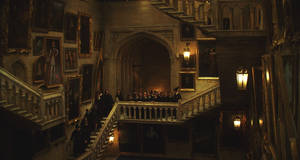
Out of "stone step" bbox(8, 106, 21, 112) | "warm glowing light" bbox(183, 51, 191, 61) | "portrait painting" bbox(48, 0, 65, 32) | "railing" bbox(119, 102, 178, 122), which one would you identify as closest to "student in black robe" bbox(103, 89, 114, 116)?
"railing" bbox(119, 102, 178, 122)

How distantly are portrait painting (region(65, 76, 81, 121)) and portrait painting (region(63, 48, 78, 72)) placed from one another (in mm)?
418

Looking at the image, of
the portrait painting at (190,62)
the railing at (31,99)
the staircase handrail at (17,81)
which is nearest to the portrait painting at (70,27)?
the railing at (31,99)

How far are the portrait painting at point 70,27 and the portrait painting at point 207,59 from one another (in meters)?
6.43

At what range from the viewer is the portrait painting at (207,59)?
1449 centimetres

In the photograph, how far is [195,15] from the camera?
8.39 metres

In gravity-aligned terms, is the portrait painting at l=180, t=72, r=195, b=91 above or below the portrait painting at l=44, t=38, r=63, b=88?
below

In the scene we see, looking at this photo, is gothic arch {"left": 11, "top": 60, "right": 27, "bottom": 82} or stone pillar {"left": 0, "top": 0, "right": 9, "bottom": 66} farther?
gothic arch {"left": 11, "top": 60, "right": 27, "bottom": 82}

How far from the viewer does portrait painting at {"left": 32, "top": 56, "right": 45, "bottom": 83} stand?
986cm

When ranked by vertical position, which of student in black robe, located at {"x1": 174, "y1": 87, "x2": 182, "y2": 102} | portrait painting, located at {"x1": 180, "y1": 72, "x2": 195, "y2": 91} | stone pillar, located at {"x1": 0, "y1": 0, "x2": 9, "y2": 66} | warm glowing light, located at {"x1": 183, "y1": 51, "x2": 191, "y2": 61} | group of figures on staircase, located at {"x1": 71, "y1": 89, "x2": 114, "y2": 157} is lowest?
group of figures on staircase, located at {"x1": 71, "y1": 89, "x2": 114, "y2": 157}

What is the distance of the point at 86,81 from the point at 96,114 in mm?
1699

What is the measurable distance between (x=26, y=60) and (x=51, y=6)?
2434 millimetres

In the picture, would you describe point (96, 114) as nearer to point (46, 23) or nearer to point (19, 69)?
point (19, 69)

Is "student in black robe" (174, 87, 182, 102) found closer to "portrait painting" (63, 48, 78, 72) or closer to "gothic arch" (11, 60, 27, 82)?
"portrait painting" (63, 48, 78, 72)

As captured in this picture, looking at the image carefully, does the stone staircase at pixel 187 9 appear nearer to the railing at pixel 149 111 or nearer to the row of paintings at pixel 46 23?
the row of paintings at pixel 46 23
